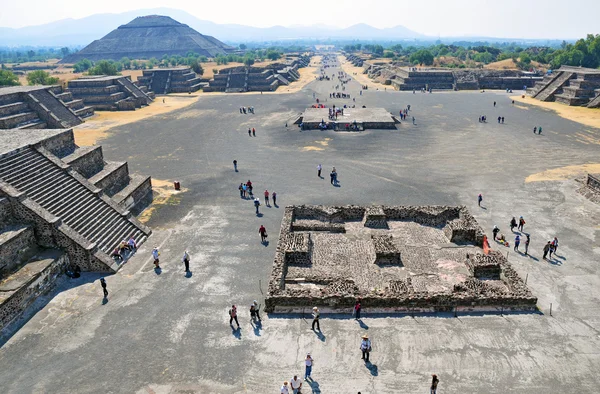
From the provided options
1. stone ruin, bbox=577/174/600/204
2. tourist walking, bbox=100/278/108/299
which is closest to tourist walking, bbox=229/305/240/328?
tourist walking, bbox=100/278/108/299

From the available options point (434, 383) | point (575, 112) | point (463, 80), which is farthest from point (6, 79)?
point (575, 112)

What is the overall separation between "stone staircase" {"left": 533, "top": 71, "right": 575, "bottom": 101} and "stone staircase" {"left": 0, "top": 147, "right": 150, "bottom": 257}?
73960 mm

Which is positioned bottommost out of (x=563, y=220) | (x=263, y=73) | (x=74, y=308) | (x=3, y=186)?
(x=74, y=308)

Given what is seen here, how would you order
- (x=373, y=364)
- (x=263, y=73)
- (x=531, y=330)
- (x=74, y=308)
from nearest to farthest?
(x=373, y=364) → (x=531, y=330) → (x=74, y=308) → (x=263, y=73)

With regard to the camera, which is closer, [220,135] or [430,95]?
[220,135]

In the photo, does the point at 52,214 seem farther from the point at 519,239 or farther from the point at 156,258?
the point at 519,239

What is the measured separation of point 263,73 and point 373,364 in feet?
286

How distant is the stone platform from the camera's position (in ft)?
167

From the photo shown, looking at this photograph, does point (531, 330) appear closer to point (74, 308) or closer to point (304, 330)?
point (304, 330)

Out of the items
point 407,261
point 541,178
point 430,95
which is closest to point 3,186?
point 407,261

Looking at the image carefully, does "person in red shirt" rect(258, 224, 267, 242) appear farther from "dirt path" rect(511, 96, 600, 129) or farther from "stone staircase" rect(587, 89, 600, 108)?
"stone staircase" rect(587, 89, 600, 108)

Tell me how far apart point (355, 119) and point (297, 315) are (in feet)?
133

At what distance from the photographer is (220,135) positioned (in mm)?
48500

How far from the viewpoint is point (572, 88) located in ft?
218
